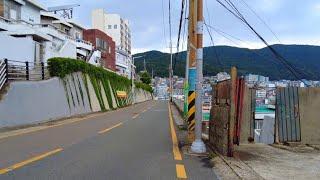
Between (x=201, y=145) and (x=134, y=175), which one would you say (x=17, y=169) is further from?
(x=201, y=145)

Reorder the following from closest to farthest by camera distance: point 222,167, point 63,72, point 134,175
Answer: point 134,175, point 222,167, point 63,72

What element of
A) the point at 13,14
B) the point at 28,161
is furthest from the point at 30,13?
the point at 28,161

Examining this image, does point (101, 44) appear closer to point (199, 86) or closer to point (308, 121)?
point (308, 121)

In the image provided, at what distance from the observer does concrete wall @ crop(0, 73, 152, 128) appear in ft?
75.6

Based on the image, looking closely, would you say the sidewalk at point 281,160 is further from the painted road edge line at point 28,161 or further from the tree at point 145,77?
the tree at point 145,77

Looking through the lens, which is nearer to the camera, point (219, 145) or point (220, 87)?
point (219, 145)

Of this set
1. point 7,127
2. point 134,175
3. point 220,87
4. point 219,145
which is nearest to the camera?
point 134,175

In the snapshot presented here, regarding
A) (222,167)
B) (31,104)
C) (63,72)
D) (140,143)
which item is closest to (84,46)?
(63,72)

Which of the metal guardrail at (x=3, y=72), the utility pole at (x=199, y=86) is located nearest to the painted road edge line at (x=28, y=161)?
the utility pole at (x=199, y=86)

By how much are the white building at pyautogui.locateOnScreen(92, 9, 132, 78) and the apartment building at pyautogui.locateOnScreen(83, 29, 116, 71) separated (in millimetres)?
14650

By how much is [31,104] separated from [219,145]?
1533 cm

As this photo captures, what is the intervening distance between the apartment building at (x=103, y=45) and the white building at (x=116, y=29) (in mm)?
14650

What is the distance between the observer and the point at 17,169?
9.55 metres

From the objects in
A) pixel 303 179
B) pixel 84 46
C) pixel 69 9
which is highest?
pixel 69 9
